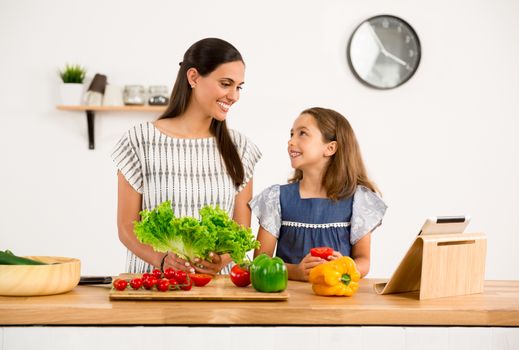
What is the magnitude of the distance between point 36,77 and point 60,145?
46cm

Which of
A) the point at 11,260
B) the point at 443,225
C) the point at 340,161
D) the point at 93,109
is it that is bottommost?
the point at 11,260

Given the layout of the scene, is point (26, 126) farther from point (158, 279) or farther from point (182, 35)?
point (158, 279)

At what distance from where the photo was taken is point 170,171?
2.62 metres

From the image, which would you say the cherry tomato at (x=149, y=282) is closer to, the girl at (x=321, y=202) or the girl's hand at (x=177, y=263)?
the girl's hand at (x=177, y=263)

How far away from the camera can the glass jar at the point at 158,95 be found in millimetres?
4504

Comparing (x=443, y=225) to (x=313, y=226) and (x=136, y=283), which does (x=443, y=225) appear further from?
(x=136, y=283)

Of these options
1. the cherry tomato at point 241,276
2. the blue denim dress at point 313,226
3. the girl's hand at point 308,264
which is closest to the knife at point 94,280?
the cherry tomato at point 241,276

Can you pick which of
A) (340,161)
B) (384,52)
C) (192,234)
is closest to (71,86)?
(384,52)

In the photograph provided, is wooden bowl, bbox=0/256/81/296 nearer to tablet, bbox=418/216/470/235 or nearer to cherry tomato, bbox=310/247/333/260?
cherry tomato, bbox=310/247/333/260

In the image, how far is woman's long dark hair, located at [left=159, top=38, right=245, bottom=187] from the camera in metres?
2.54

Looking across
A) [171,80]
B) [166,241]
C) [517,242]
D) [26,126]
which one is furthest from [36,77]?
[517,242]

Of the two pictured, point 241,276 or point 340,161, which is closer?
point 241,276

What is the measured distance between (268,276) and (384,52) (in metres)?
3.08

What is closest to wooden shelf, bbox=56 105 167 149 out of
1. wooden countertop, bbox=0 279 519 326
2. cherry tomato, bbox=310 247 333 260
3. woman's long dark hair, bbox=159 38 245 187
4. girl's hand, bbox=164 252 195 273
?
woman's long dark hair, bbox=159 38 245 187
